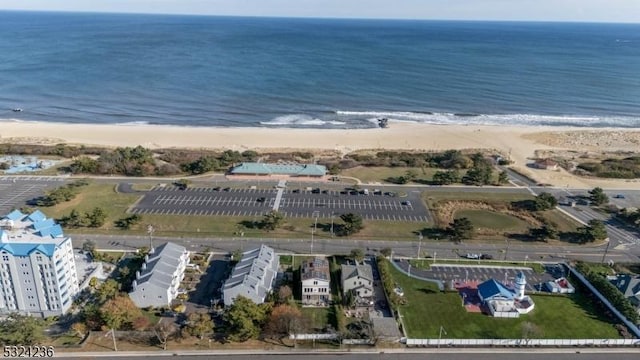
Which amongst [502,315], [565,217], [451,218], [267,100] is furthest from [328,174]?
[267,100]

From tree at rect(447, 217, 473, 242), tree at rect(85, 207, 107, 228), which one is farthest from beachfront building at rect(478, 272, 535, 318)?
tree at rect(85, 207, 107, 228)

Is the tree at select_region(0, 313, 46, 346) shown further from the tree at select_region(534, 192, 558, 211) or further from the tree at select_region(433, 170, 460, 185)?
the tree at select_region(534, 192, 558, 211)

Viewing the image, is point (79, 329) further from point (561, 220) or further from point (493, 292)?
point (561, 220)

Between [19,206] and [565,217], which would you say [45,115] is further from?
[565,217]

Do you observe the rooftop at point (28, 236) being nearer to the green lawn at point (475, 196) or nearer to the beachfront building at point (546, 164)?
the green lawn at point (475, 196)

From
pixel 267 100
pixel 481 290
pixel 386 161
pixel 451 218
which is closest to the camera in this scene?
pixel 481 290
